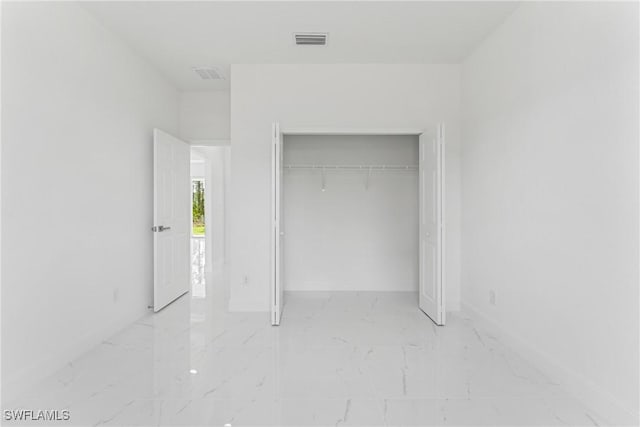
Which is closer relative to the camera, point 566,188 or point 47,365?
point 566,188

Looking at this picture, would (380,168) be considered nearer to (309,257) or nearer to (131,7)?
(309,257)

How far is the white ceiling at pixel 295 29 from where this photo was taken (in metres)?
3.18

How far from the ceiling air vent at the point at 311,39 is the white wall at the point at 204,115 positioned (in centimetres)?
199

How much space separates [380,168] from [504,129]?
2172mm

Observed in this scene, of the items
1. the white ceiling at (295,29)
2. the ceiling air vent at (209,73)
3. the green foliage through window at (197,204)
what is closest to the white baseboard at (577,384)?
the white ceiling at (295,29)

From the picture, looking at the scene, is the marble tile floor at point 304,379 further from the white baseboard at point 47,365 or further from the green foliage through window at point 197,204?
the green foliage through window at point 197,204

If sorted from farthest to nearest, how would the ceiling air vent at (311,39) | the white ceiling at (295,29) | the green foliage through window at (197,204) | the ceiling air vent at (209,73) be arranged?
the green foliage through window at (197,204) → the ceiling air vent at (209,73) → the ceiling air vent at (311,39) → the white ceiling at (295,29)

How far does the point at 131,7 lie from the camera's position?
318cm

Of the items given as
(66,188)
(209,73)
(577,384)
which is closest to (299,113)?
(209,73)

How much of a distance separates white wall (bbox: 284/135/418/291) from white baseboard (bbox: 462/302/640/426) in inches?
83.8

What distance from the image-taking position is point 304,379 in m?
2.70

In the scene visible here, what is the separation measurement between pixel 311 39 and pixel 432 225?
2.23m

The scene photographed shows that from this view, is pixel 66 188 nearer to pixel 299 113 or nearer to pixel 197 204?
pixel 299 113

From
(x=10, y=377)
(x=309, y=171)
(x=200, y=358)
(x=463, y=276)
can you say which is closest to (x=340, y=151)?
(x=309, y=171)
